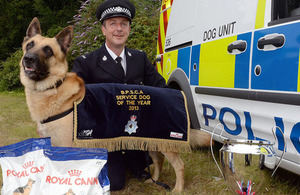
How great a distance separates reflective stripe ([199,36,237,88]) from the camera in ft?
7.22

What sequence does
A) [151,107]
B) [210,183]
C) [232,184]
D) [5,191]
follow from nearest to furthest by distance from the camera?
[5,191]
[232,184]
[151,107]
[210,183]

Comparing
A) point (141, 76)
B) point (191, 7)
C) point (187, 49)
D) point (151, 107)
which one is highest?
point (191, 7)

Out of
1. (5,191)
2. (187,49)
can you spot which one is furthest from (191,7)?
(5,191)

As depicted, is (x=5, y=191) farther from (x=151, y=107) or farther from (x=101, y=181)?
(x=151, y=107)

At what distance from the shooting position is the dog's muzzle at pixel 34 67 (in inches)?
75.2

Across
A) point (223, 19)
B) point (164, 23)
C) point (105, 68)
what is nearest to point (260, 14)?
point (223, 19)

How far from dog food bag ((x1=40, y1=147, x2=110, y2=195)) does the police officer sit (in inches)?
32.6

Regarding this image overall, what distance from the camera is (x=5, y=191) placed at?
5.19 feet

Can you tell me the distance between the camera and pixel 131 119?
6.86 ft

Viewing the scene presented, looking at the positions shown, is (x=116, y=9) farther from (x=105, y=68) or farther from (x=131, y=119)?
(x=131, y=119)

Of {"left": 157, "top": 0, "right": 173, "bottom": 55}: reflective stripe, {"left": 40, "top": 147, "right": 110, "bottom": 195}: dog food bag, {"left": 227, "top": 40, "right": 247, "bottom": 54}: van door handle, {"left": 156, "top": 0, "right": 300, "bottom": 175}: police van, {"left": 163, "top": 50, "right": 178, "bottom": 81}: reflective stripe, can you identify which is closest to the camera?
{"left": 40, "top": 147, "right": 110, "bottom": 195}: dog food bag

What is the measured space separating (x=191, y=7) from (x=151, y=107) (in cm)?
132

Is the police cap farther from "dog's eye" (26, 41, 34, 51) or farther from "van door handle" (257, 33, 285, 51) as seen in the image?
"van door handle" (257, 33, 285, 51)

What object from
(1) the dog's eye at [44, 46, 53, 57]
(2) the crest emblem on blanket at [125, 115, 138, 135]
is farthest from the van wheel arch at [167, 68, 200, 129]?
(1) the dog's eye at [44, 46, 53, 57]
